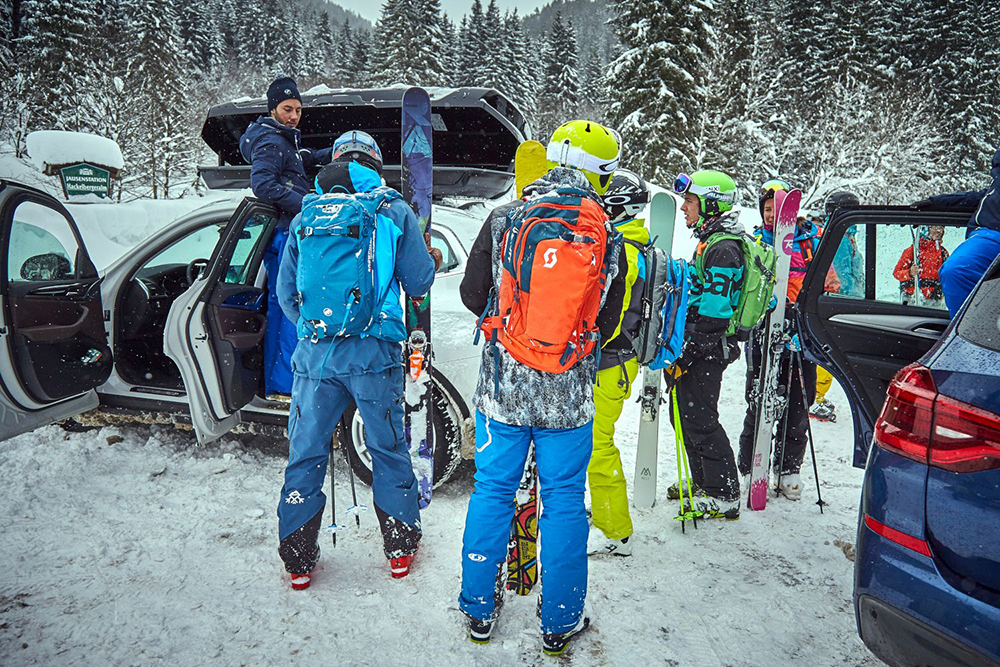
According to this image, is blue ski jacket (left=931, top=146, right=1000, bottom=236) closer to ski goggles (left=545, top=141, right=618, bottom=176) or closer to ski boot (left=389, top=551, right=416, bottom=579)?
ski goggles (left=545, top=141, right=618, bottom=176)

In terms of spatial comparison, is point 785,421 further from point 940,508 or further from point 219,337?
point 219,337

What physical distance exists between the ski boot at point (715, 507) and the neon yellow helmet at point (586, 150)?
209cm

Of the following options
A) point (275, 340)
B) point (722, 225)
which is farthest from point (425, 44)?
point (722, 225)

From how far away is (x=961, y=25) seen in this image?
28750mm

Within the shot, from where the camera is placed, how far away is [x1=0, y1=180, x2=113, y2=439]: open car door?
300cm

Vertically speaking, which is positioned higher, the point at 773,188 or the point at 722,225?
the point at 773,188

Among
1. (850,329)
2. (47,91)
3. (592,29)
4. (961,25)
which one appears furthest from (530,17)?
(850,329)

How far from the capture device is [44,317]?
3.21 m

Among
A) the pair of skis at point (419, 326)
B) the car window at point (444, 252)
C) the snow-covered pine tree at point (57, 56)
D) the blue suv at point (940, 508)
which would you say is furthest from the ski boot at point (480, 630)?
the snow-covered pine tree at point (57, 56)

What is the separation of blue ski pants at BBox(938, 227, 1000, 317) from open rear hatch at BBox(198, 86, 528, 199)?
2.94 metres

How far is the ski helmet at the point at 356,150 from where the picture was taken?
2695mm

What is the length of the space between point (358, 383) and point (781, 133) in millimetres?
33011

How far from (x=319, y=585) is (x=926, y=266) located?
576 centimetres

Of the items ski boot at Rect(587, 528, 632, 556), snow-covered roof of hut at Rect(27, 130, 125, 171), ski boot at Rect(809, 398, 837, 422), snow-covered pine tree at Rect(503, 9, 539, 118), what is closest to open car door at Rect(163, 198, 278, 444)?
ski boot at Rect(587, 528, 632, 556)
